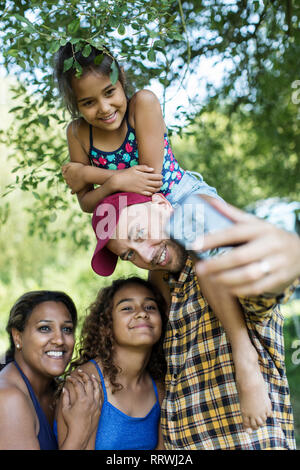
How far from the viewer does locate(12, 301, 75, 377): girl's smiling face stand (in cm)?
280

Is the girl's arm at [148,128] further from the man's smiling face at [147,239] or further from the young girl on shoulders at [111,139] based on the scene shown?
the man's smiling face at [147,239]

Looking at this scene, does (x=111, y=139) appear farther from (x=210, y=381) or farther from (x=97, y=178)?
(x=210, y=381)

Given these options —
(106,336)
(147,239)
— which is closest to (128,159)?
(147,239)

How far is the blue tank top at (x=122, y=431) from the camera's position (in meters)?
2.63

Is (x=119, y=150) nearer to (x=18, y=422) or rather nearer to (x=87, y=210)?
(x=87, y=210)

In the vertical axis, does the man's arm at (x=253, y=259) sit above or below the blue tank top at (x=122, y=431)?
above

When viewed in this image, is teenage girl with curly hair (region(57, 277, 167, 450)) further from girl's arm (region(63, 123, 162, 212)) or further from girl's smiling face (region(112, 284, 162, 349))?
girl's arm (region(63, 123, 162, 212))

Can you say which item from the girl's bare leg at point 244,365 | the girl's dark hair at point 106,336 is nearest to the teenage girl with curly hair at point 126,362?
the girl's dark hair at point 106,336

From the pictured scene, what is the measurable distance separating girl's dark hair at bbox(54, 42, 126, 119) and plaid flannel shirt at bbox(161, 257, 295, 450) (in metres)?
1.05

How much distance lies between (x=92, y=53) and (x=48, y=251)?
10514mm

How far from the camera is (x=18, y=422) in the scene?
7.92 feet

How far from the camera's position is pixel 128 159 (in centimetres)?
275

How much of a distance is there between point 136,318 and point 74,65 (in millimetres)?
1375

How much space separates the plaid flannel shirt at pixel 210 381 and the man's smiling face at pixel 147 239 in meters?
0.10
